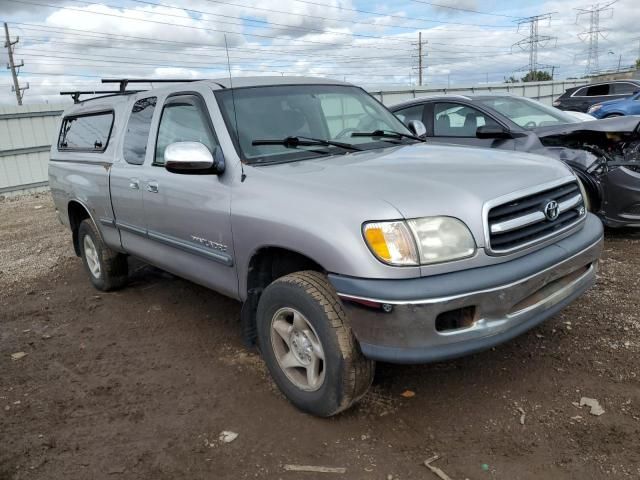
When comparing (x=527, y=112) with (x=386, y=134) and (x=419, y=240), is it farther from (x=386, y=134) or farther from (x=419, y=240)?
(x=419, y=240)

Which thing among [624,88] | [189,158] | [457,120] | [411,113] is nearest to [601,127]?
[457,120]

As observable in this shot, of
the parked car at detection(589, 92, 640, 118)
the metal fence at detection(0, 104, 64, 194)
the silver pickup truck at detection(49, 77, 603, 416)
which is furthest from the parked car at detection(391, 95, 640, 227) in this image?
the metal fence at detection(0, 104, 64, 194)

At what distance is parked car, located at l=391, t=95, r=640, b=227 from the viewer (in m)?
5.50

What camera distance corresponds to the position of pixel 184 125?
3.90m

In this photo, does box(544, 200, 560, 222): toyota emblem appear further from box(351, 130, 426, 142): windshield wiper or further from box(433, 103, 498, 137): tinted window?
box(433, 103, 498, 137): tinted window

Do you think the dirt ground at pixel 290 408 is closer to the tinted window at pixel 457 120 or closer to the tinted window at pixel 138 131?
the tinted window at pixel 138 131

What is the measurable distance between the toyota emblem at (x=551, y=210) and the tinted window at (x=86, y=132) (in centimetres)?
374

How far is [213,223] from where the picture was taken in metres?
3.42

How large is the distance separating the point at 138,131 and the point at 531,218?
10.3 ft

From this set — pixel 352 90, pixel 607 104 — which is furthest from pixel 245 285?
pixel 607 104

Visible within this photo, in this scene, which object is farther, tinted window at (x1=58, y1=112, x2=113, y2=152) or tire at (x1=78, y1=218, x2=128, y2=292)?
tire at (x1=78, y1=218, x2=128, y2=292)

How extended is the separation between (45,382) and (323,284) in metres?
2.24

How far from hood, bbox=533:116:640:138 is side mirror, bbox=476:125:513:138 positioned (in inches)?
13.6

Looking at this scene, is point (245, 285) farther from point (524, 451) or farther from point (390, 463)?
point (524, 451)
